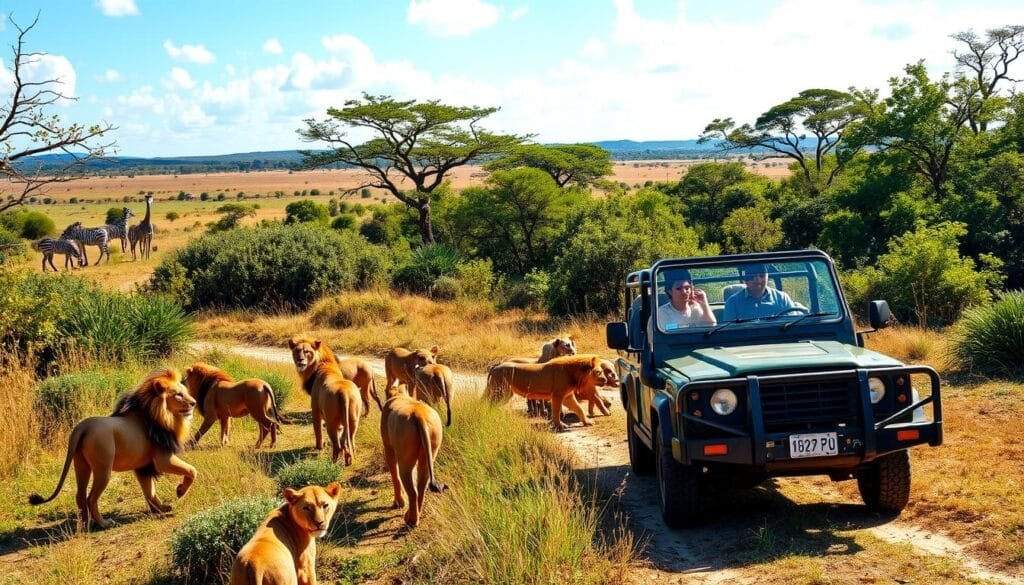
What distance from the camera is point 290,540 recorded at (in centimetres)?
544

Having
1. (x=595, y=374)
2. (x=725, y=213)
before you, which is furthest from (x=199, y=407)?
(x=725, y=213)

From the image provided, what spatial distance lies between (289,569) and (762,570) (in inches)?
113

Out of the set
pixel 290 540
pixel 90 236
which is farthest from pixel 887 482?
pixel 90 236

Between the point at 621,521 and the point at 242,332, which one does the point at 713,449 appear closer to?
the point at 621,521

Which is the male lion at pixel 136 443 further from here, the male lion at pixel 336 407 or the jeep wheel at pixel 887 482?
the jeep wheel at pixel 887 482

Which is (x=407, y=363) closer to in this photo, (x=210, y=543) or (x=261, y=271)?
(x=210, y=543)

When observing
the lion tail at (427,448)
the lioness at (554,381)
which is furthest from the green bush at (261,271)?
the lion tail at (427,448)

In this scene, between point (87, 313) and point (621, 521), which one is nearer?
point (621, 521)

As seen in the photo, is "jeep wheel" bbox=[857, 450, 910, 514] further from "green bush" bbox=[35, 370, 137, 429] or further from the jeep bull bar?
"green bush" bbox=[35, 370, 137, 429]

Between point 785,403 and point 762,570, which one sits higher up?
point 785,403

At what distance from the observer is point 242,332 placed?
2123 centimetres

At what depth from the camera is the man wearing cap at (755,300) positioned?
24.0 ft

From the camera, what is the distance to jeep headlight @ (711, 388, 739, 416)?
240 inches

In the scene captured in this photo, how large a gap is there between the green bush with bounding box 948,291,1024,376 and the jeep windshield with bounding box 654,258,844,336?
5.73 metres
